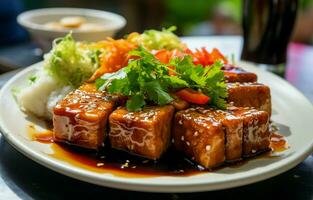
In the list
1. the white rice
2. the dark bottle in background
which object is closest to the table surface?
the white rice

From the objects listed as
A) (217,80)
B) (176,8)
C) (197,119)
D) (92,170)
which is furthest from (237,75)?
(176,8)

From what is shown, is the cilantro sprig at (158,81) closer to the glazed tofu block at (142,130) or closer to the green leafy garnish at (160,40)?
the glazed tofu block at (142,130)

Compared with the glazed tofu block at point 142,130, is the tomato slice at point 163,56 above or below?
above

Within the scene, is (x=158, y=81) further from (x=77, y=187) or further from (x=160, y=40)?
(x=160, y=40)

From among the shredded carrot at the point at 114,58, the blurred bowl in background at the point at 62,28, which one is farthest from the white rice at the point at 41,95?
the blurred bowl in background at the point at 62,28

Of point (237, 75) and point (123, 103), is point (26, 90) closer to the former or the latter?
point (123, 103)

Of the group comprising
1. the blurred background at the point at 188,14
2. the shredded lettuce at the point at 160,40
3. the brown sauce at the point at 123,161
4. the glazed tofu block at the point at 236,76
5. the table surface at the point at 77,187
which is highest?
the shredded lettuce at the point at 160,40

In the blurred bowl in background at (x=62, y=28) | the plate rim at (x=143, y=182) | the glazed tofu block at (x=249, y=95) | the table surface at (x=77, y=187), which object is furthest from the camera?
the blurred bowl in background at (x=62, y=28)
